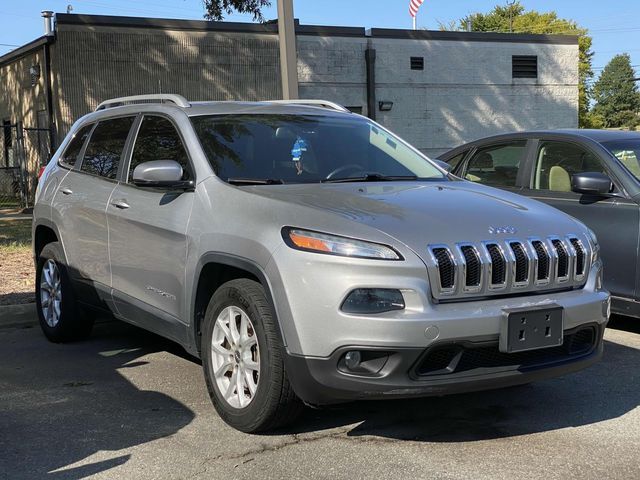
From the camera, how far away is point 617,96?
11750cm

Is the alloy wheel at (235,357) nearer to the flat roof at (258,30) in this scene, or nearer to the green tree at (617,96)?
the flat roof at (258,30)

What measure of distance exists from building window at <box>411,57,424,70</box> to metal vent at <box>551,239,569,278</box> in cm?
2098

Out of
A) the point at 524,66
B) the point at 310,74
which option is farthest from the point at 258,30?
the point at 524,66

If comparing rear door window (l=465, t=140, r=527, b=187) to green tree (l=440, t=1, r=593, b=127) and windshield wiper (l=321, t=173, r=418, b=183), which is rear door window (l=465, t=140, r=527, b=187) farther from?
green tree (l=440, t=1, r=593, b=127)

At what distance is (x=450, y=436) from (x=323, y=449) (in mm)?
699

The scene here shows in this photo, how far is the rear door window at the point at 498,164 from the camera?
7012mm

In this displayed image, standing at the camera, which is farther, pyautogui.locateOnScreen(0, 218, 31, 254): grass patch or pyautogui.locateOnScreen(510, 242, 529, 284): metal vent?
pyautogui.locateOnScreen(0, 218, 31, 254): grass patch

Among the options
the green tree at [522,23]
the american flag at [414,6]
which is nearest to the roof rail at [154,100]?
the american flag at [414,6]

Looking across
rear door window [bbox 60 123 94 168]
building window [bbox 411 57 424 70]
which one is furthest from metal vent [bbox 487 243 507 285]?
building window [bbox 411 57 424 70]

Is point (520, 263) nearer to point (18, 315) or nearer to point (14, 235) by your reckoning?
point (18, 315)

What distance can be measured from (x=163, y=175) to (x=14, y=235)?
9.08 meters

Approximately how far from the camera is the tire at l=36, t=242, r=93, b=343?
5.96 metres

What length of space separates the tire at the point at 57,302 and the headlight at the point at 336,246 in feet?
9.67

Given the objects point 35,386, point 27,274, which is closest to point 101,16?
point 27,274
